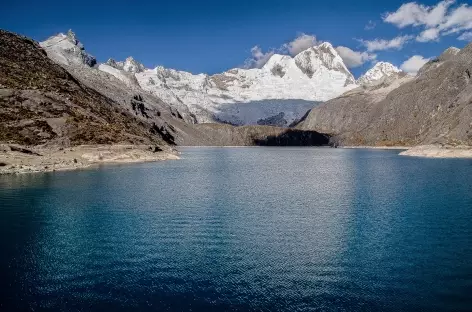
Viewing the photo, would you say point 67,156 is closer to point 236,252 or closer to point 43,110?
point 43,110

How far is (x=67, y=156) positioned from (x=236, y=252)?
111 meters

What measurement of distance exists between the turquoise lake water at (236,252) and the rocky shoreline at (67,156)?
45.7 meters

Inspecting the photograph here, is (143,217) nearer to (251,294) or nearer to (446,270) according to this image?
(251,294)

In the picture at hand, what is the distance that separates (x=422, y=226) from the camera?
144 feet

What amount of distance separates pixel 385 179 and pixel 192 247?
6668 cm

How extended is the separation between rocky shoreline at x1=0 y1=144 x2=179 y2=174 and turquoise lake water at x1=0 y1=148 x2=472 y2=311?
150 ft

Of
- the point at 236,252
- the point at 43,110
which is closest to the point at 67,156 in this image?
the point at 43,110

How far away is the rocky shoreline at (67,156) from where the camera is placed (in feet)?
350

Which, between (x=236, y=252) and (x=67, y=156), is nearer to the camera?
(x=236, y=252)

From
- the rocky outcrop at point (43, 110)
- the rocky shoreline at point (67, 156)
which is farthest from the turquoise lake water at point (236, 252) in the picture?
the rocky outcrop at point (43, 110)

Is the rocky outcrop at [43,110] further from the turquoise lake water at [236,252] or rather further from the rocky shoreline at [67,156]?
the turquoise lake water at [236,252]

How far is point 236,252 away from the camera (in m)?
34.7

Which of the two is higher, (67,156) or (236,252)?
(67,156)

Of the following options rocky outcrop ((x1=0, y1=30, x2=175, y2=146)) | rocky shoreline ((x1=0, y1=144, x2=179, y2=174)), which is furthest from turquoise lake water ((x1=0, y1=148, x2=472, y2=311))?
rocky outcrop ((x1=0, y1=30, x2=175, y2=146))
